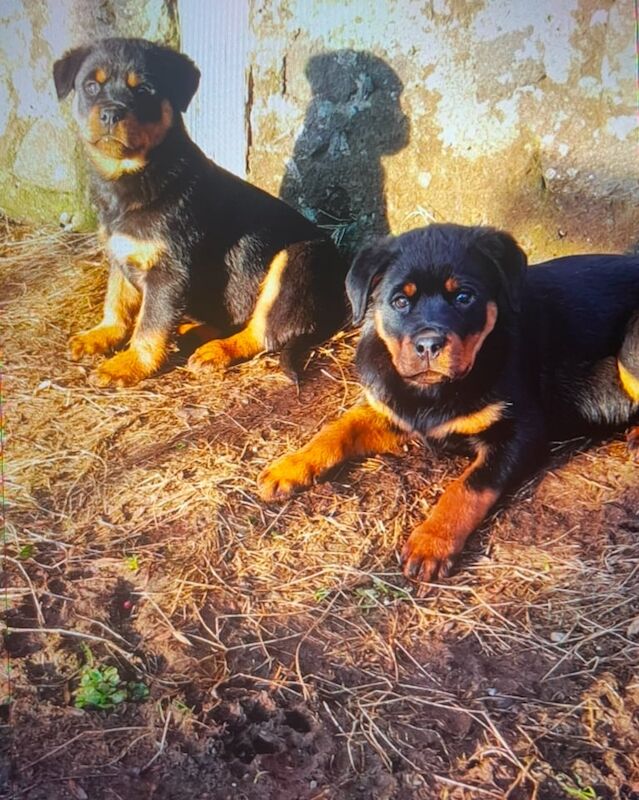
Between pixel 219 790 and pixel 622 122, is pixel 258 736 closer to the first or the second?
pixel 219 790

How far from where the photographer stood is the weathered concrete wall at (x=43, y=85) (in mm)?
1981

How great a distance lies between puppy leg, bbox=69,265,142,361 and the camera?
8.21 ft

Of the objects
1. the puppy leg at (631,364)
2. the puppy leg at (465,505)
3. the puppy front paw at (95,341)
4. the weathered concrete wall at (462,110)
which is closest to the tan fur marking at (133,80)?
the weathered concrete wall at (462,110)

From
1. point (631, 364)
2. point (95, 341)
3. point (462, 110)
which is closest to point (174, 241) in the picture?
point (95, 341)

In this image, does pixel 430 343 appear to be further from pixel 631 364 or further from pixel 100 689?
pixel 100 689

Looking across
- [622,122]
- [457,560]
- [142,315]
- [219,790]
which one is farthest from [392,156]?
[219,790]

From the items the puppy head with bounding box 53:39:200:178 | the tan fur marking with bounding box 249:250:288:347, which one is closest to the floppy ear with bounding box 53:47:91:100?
the puppy head with bounding box 53:39:200:178

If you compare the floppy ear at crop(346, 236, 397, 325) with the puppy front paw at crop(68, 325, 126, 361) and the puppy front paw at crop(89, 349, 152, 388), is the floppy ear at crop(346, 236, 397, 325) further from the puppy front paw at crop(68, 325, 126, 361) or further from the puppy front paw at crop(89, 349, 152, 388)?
the puppy front paw at crop(68, 325, 126, 361)

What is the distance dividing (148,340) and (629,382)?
1.48m

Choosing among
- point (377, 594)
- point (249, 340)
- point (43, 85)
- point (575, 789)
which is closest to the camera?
point (575, 789)

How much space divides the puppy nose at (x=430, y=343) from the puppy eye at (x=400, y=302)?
0.14 meters

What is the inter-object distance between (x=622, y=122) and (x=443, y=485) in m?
1.12

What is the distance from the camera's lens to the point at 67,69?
2.13 metres

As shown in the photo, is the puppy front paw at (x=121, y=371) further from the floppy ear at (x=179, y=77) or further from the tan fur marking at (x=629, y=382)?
the tan fur marking at (x=629, y=382)
